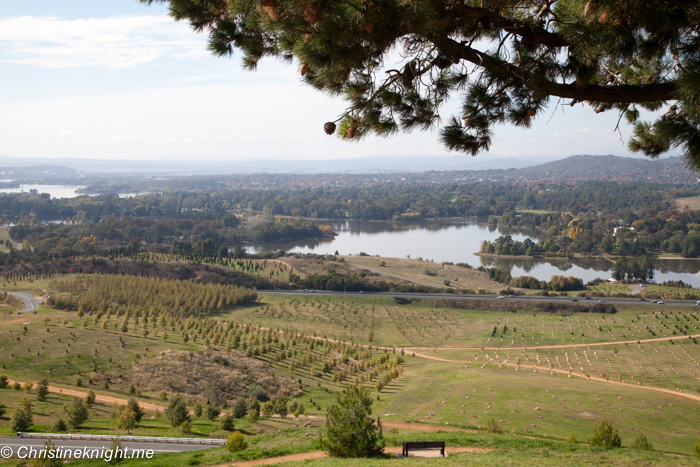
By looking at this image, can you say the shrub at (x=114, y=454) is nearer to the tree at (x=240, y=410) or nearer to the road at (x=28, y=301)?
the tree at (x=240, y=410)

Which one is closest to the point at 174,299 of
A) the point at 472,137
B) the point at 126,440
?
the point at 126,440

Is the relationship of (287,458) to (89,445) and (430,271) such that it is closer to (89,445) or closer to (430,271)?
(89,445)

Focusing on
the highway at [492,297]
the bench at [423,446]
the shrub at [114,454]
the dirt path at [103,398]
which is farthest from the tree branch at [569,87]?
the highway at [492,297]

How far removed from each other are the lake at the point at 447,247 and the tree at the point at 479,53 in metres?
50.1

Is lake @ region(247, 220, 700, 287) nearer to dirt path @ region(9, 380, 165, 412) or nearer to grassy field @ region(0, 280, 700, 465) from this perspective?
grassy field @ region(0, 280, 700, 465)

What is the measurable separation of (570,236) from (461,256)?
73.9 feet

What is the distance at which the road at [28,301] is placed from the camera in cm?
2716

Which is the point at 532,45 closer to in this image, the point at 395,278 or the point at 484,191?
the point at 395,278

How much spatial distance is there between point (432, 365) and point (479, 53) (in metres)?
19.1

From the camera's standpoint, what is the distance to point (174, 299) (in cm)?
3042

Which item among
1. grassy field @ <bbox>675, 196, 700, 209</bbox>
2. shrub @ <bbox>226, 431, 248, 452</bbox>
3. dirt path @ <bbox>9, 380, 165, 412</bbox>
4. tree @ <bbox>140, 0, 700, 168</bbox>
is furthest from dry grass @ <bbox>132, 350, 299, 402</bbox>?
grassy field @ <bbox>675, 196, 700, 209</bbox>

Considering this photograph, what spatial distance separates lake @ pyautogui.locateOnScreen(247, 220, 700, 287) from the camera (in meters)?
56.1

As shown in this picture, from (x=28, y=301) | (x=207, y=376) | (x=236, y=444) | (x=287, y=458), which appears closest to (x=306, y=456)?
(x=287, y=458)

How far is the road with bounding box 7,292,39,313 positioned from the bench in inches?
983
